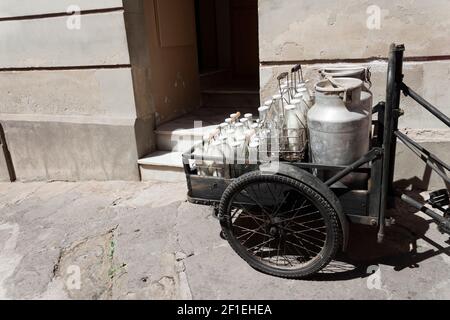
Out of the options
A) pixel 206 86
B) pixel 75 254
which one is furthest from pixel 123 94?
pixel 206 86

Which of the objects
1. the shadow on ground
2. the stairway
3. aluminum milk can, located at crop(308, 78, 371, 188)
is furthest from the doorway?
aluminum milk can, located at crop(308, 78, 371, 188)

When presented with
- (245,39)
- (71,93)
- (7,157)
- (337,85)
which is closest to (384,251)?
(337,85)

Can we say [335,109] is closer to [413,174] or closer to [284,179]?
[284,179]

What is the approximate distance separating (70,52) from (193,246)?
277cm

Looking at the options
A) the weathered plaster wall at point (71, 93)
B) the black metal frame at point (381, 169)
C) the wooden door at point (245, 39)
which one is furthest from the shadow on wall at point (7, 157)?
the wooden door at point (245, 39)

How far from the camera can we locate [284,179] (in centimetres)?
247

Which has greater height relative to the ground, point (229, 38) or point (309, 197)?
point (229, 38)

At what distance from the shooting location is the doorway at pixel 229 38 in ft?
24.7

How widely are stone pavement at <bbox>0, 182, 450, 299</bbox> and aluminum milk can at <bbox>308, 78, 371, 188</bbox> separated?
2.28 ft

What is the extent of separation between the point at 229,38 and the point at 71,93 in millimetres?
3829

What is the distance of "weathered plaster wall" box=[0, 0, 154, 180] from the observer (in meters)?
4.43

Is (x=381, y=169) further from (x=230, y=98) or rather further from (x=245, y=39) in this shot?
(x=245, y=39)

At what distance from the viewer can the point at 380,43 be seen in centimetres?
362

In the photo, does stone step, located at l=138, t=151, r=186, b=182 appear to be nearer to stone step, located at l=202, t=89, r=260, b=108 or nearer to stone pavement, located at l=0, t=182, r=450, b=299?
stone pavement, located at l=0, t=182, r=450, b=299
